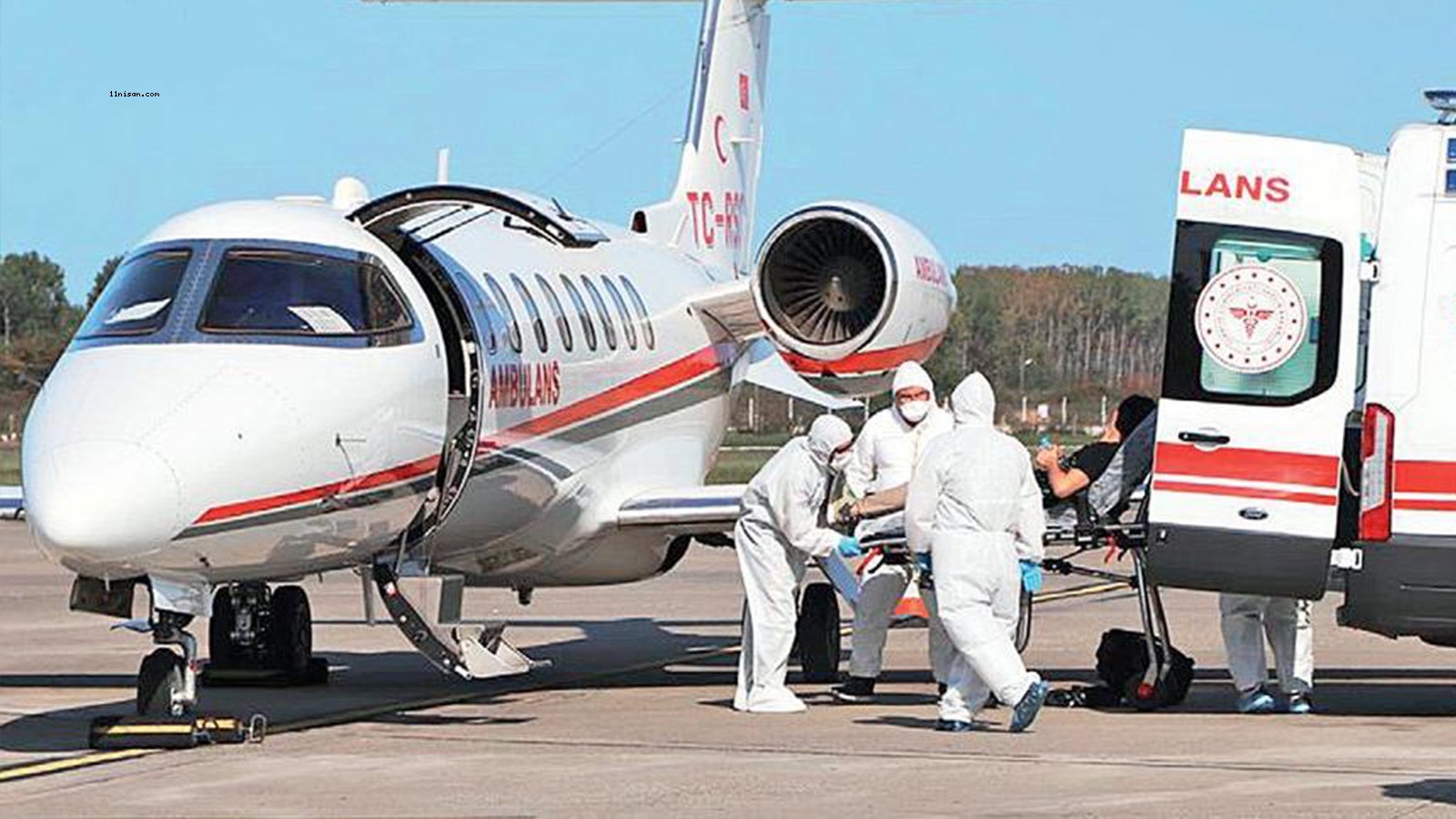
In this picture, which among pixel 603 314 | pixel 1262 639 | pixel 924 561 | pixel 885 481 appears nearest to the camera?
pixel 924 561

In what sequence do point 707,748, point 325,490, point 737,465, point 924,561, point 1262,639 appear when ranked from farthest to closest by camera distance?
point 737,465 < point 1262,639 < point 924,561 < point 325,490 < point 707,748

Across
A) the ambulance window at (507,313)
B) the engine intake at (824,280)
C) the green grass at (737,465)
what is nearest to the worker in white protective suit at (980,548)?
the ambulance window at (507,313)

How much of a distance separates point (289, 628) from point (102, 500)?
585cm

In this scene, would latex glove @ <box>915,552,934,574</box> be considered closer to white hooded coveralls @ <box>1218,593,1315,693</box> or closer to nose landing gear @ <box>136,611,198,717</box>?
white hooded coveralls @ <box>1218,593,1315,693</box>

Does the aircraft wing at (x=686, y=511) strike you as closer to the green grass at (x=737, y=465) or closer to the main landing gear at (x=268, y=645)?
the main landing gear at (x=268, y=645)

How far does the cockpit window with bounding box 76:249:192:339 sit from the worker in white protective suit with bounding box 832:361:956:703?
4.52 m

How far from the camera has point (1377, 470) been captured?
14.9 metres

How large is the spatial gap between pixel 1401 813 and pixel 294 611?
31.6 ft

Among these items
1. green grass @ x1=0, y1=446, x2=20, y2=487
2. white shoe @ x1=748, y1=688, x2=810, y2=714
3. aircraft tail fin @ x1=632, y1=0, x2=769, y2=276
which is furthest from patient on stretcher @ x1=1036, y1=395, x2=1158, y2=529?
green grass @ x1=0, y1=446, x2=20, y2=487

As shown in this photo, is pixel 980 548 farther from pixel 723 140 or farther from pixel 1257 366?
pixel 723 140

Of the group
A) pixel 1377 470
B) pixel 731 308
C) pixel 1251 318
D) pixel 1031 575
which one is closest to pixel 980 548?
pixel 1031 575

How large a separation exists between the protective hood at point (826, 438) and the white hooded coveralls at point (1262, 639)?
7.72 feet

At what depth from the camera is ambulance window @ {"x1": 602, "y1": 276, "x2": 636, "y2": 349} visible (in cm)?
2027

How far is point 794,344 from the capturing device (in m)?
20.3
